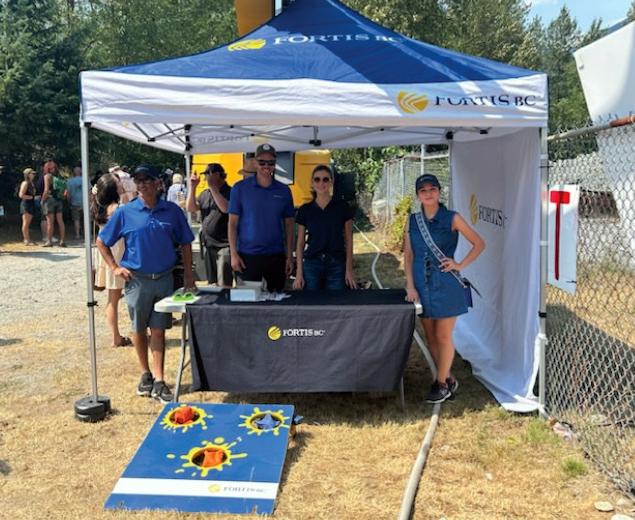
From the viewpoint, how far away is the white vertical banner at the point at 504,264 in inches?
166

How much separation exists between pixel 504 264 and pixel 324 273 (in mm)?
1461

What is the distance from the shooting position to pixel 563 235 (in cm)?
381

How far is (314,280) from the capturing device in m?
5.00

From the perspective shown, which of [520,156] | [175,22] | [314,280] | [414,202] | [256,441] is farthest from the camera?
[175,22]

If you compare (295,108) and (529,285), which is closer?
(295,108)

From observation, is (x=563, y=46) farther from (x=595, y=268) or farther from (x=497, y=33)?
(x=595, y=268)

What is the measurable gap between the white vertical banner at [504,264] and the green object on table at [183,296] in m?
2.36

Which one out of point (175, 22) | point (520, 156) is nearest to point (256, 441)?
point (520, 156)

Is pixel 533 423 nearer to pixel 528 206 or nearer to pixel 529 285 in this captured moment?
pixel 529 285

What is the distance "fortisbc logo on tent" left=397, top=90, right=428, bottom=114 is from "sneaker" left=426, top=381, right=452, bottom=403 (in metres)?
1.98

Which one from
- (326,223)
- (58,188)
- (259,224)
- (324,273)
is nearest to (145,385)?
(259,224)

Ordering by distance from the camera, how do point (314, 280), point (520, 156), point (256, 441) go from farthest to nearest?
point (314, 280) → point (520, 156) → point (256, 441)

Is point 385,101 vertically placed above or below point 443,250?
above

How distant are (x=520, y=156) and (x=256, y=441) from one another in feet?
8.96
